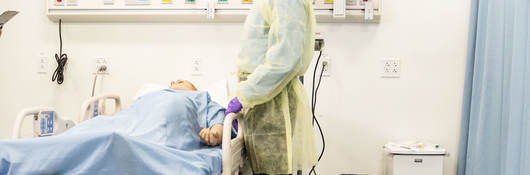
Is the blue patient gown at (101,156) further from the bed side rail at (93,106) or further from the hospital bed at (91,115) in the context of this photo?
the bed side rail at (93,106)

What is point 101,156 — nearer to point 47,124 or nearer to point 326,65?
point 47,124

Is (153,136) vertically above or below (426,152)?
above

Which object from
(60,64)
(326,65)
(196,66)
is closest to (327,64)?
(326,65)

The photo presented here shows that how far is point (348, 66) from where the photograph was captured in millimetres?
2551

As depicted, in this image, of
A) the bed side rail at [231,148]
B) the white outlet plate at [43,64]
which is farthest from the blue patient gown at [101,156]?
the white outlet plate at [43,64]

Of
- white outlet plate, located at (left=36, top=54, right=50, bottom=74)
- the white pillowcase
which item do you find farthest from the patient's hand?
white outlet plate, located at (left=36, top=54, right=50, bottom=74)

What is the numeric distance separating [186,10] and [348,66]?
108 centimetres

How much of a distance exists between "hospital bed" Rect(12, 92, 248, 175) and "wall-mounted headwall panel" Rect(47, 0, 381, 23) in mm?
551

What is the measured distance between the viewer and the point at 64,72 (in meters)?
2.72

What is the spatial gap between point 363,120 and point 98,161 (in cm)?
180

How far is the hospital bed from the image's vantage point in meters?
1.48

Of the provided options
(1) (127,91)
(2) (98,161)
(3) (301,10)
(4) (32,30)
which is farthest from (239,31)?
Answer: (2) (98,161)

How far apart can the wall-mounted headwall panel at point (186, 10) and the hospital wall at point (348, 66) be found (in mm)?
81

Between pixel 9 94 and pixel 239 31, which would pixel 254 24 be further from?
pixel 9 94
